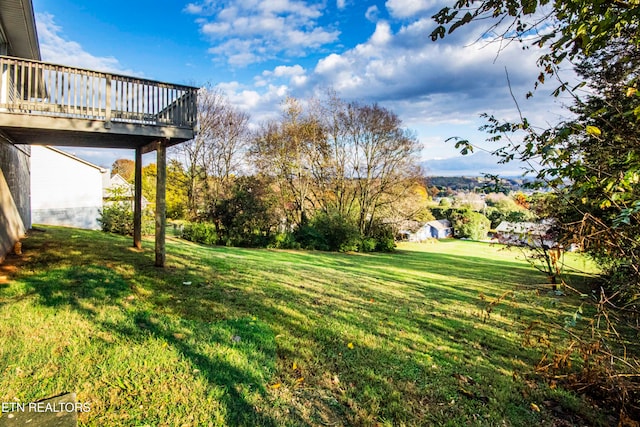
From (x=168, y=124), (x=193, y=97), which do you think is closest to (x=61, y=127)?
(x=168, y=124)

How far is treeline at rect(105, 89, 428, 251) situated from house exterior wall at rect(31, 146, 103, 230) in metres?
4.81

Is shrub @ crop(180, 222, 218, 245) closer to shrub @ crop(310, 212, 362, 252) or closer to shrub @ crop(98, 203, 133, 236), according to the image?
shrub @ crop(98, 203, 133, 236)

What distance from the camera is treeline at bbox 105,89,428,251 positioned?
22188mm

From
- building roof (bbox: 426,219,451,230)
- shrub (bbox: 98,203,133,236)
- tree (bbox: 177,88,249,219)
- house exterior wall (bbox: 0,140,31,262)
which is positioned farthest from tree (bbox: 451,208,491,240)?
house exterior wall (bbox: 0,140,31,262)

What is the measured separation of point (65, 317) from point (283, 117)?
21.2 meters

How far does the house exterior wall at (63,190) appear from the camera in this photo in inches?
737

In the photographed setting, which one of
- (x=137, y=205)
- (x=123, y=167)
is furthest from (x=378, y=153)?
(x=123, y=167)

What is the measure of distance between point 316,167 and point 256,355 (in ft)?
70.2

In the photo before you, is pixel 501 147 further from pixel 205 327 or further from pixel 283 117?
pixel 283 117

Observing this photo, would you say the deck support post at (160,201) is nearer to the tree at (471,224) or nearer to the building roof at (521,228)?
the building roof at (521,228)

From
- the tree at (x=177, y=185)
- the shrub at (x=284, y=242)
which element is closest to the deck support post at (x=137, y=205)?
the shrub at (x=284, y=242)

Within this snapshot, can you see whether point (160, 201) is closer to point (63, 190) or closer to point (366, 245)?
point (63, 190)

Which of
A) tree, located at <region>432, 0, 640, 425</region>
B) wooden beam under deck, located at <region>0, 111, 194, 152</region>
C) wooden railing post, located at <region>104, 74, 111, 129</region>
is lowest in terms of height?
tree, located at <region>432, 0, 640, 425</region>

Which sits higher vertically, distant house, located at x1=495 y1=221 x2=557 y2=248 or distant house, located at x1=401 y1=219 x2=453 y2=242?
distant house, located at x1=495 y1=221 x2=557 y2=248
